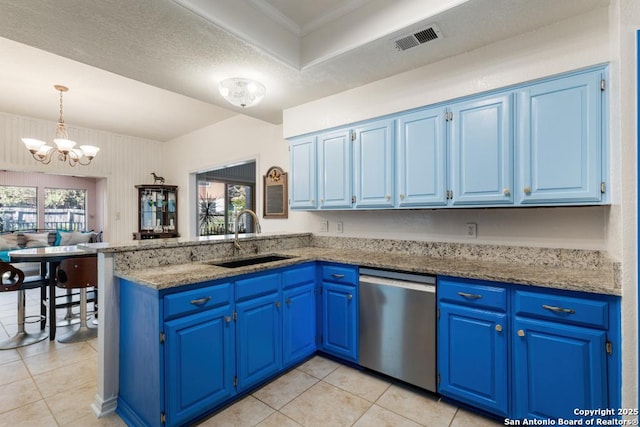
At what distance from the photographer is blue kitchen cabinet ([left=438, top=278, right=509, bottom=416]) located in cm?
181

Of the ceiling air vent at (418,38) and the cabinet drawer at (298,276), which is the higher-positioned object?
the ceiling air vent at (418,38)

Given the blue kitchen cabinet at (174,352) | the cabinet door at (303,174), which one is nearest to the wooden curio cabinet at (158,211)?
the cabinet door at (303,174)

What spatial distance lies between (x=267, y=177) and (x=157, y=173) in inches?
131

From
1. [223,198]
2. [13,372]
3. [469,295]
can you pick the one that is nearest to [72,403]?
[13,372]

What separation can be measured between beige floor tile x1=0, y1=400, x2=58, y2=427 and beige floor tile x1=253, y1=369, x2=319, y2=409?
50.6 inches

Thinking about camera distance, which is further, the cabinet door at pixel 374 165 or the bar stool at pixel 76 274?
the bar stool at pixel 76 274

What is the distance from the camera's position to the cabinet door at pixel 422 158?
2.30m

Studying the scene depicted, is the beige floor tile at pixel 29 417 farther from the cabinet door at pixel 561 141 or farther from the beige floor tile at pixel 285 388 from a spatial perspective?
the cabinet door at pixel 561 141

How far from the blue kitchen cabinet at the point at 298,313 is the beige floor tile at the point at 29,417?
1.53m

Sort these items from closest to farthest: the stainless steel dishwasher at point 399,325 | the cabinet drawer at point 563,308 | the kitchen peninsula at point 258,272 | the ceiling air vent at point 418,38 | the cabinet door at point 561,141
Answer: the cabinet drawer at point 563,308 < the kitchen peninsula at point 258,272 < the cabinet door at point 561,141 < the ceiling air vent at point 418,38 < the stainless steel dishwasher at point 399,325

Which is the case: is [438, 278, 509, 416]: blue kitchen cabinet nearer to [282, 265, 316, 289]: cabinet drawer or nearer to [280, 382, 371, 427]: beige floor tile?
[280, 382, 371, 427]: beige floor tile

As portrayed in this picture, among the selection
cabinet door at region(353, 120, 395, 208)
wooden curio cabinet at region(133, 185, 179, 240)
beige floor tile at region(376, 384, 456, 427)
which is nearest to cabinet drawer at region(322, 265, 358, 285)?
cabinet door at region(353, 120, 395, 208)

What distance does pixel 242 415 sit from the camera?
194 centimetres

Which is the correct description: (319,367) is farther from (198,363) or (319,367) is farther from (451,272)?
(451,272)
